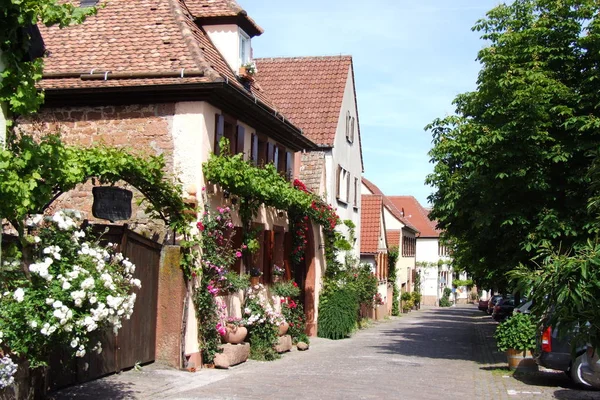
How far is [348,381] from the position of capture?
14242 mm

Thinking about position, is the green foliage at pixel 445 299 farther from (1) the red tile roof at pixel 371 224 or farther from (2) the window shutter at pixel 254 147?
(2) the window shutter at pixel 254 147

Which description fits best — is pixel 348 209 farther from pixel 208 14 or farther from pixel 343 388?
pixel 343 388

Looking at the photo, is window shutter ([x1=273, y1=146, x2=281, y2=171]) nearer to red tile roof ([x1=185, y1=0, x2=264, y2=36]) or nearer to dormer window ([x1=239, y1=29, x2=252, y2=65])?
dormer window ([x1=239, y1=29, x2=252, y2=65])

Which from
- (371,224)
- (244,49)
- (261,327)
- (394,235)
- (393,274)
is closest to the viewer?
(261,327)

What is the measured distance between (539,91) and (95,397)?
10.9 m

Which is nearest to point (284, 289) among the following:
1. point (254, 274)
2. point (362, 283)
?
point (254, 274)

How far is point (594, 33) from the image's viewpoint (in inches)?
684

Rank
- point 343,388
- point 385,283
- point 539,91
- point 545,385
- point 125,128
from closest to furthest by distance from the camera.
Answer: point 343,388 → point 545,385 → point 125,128 → point 539,91 → point 385,283

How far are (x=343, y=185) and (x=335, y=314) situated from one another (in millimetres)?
6728

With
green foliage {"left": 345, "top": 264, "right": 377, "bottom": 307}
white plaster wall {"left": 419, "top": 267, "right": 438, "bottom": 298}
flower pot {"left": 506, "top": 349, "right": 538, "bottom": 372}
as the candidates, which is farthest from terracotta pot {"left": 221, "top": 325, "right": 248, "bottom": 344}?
white plaster wall {"left": 419, "top": 267, "right": 438, "bottom": 298}

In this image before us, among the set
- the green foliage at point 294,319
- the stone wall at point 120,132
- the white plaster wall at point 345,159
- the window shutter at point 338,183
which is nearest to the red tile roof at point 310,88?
the white plaster wall at point 345,159

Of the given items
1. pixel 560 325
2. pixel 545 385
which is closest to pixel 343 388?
pixel 545 385

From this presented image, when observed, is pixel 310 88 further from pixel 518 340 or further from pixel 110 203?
pixel 110 203

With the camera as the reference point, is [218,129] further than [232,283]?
Yes
